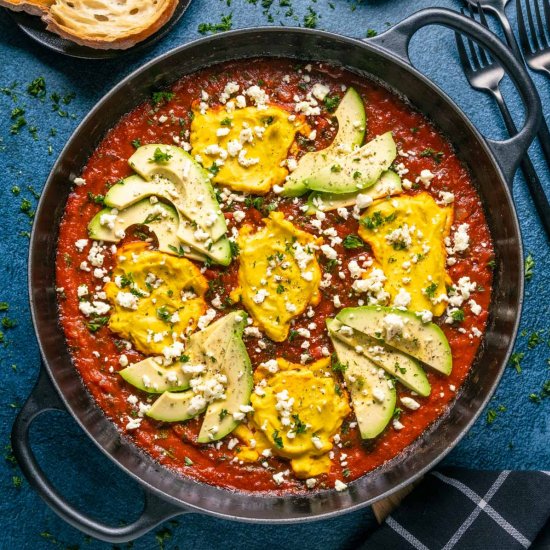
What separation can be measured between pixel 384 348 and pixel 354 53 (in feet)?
5.09

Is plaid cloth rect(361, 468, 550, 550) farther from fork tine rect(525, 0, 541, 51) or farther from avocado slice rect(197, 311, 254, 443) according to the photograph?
fork tine rect(525, 0, 541, 51)

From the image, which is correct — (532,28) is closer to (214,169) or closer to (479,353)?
(479,353)

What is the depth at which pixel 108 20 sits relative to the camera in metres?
4.05

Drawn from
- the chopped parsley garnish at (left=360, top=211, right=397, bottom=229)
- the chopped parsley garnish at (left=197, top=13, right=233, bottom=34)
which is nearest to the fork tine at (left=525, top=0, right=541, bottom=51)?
the chopped parsley garnish at (left=360, top=211, right=397, bottom=229)

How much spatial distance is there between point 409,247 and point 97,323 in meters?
1.65

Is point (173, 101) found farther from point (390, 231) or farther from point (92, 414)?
point (92, 414)

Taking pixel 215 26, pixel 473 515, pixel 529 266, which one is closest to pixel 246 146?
pixel 215 26

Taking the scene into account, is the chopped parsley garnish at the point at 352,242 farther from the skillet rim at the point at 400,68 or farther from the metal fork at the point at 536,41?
the metal fork at the point at 536,41

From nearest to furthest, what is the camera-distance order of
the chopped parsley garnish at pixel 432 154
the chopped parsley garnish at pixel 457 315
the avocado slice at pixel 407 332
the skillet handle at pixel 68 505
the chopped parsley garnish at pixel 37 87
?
the skillet handle at pixel 68 505
the avocado slice at pixel 407 332
the chopped parsley garnish at pixel 457 315
the chopped parsley garnish at pixel 432 154
the chopped parsley garnish at pixel 37 87

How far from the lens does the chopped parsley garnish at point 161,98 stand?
3969 mm

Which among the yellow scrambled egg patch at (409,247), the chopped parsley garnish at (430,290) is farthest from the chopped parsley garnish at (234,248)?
the chopped parsley garnish at (430,290)

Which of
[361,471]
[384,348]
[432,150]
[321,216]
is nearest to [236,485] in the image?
[361,471]

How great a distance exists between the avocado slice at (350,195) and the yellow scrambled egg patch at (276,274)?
17 cm

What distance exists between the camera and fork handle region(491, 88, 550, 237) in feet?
13.5
